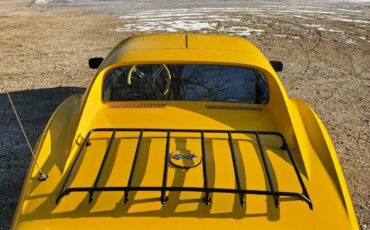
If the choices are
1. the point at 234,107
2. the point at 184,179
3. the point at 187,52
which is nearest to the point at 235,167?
the point at 184,179

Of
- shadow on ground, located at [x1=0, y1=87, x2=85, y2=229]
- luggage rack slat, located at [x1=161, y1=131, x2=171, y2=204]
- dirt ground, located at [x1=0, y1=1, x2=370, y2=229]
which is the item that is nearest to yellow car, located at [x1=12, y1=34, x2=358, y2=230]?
luggage rack slat, located at [x1=161, y1=131, x2=171, y2=204]

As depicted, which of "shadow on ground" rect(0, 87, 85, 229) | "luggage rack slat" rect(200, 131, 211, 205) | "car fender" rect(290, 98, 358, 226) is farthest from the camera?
"shadow on ground" rect(0, 87, 85, 229)

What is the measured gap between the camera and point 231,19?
14914mm

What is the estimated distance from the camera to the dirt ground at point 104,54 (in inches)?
217

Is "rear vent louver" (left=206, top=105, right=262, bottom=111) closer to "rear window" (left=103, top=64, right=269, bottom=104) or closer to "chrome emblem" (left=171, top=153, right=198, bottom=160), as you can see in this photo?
"rear window" (left=103, top=64, right=269, bottom=104)

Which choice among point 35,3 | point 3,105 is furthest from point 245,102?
point 35,3

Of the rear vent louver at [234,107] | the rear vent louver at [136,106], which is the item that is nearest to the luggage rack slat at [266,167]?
the rear vent louver at [234,107]

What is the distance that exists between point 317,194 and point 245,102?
4.77 feet

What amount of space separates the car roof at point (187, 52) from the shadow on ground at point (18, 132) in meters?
1.79

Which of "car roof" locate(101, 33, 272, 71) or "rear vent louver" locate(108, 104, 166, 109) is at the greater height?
"car roof" locate(101, 33, 272, 71)

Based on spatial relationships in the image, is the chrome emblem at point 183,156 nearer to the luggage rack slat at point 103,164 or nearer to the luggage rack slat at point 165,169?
the luggage rack slat at point 165,169

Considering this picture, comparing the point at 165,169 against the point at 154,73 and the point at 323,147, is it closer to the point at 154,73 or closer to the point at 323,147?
the point at 323,147

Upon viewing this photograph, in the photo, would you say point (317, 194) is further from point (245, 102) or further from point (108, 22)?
point (108, 22)

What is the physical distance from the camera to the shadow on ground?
4.67m
